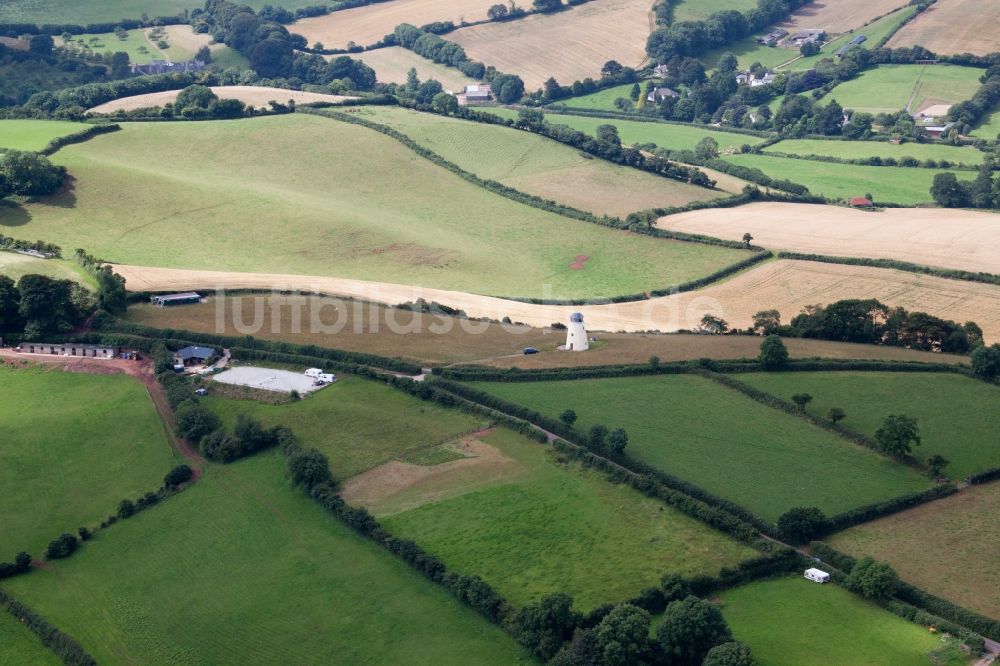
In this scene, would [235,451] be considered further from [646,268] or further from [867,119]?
[867,119]

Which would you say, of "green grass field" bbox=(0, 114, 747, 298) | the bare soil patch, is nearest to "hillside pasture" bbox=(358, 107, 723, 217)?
"green grass field" bbox=(0, 114, 747, 298)

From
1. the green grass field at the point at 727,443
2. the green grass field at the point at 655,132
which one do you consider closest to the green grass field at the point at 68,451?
the green grass field at the point at 727,443

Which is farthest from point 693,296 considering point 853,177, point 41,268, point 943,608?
point 41,268

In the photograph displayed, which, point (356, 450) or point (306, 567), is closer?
point (306, 567)

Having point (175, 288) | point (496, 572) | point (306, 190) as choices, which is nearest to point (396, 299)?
point (175, 288)

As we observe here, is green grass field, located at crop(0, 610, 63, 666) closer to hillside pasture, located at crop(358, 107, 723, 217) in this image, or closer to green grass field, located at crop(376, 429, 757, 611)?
green grass field, located at crop(376, 429, 757, 611)
